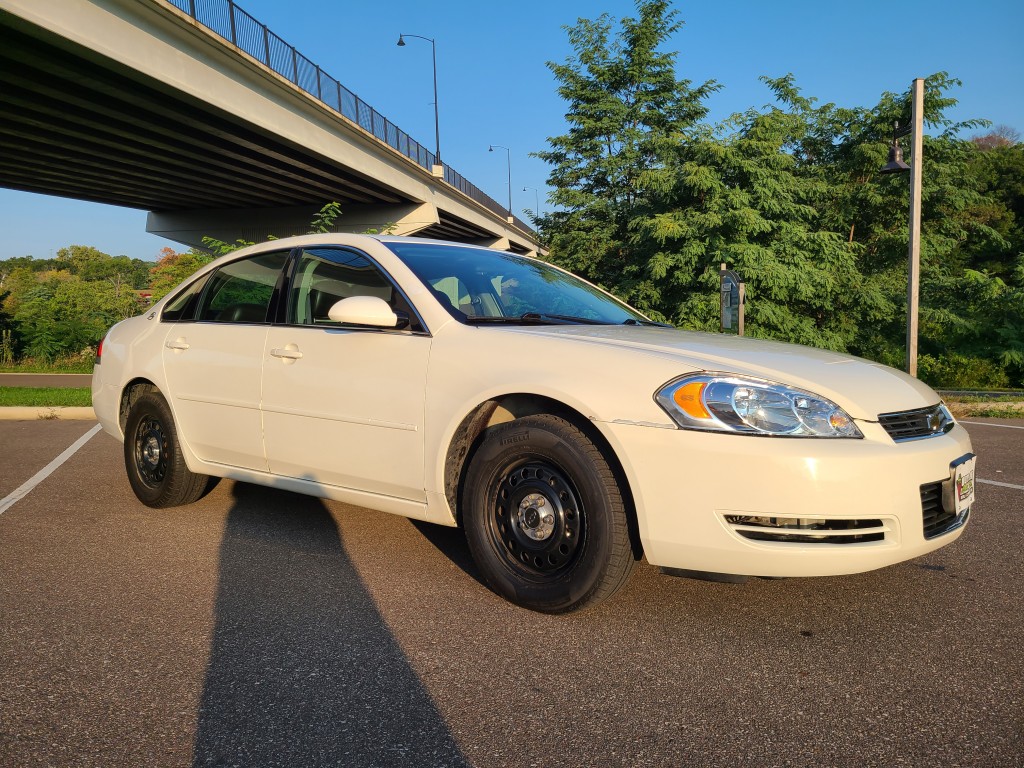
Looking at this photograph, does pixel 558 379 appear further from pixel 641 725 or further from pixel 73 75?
pixel 73 75

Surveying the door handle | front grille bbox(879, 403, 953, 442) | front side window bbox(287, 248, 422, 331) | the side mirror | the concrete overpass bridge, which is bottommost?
front grille bbox(879, 403, 953, 442)

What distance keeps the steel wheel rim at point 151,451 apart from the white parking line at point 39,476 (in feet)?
2.86

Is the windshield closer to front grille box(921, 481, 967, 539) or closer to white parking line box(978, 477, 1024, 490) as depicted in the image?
front grille box(921, 481, 967, 539)

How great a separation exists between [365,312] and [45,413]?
8291 mm

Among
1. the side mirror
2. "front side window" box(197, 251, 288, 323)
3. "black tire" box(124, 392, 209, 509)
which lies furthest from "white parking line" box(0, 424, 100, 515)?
the side mirror

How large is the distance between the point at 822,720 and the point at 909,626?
937 mm

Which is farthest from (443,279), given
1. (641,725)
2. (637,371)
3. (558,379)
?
(641,725)

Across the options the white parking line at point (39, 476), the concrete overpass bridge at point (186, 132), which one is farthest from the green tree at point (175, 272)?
the white parking line at point (39, 476)

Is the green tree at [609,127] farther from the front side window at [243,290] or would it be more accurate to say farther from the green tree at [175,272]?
the front side window at [243,290]

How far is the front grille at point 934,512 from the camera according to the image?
291 cm

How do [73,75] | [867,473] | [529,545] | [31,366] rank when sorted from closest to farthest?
[867,473]
[529,545]
[73,75]
[31,366]

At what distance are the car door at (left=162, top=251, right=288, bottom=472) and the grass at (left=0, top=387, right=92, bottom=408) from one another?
6669mm

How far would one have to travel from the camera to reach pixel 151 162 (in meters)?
25.8

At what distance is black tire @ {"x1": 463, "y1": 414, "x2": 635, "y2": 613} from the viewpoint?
2.95 m
